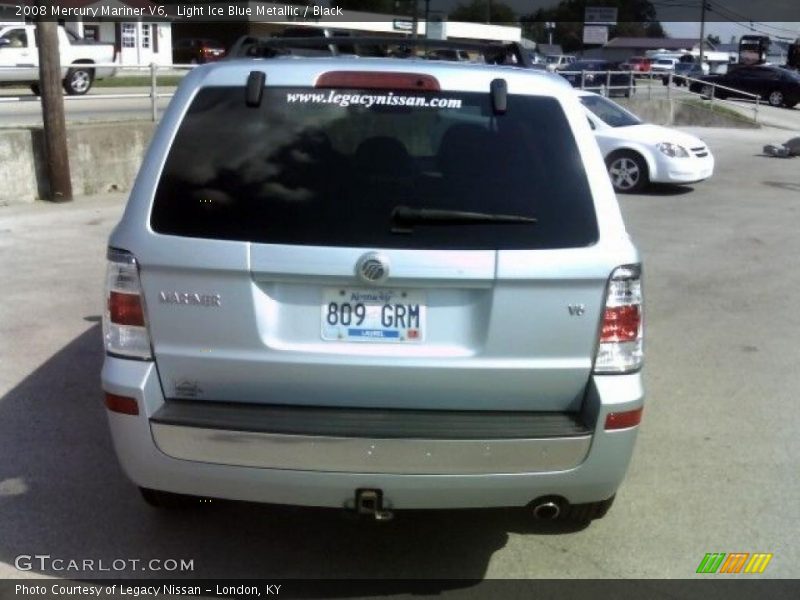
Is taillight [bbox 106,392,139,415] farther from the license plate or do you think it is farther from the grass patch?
the grass patch

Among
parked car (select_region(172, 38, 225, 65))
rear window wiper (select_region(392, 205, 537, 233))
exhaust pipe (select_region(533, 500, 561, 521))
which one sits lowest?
parked car (select_region(172, 38, 225, 65))

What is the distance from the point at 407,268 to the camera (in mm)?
3410

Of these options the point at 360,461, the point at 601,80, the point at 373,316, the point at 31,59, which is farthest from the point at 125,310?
the point at 601,80

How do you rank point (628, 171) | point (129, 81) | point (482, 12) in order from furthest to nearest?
point (482, 12), point (129, 81), point (628, 171)

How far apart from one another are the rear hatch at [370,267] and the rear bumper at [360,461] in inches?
6.0

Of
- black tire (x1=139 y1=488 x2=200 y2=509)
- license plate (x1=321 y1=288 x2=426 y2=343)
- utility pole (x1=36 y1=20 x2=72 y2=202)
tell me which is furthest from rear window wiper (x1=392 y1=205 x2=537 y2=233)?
utility pole (x1=36 y1=20 x2=72 y2=202)

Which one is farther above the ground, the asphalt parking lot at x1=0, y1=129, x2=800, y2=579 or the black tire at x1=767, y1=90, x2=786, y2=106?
the asphalt parking lot at x1=0, y1=129, x2=800, y2=579

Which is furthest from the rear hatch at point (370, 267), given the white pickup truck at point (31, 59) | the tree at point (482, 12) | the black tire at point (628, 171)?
the tree at point (482, 12)

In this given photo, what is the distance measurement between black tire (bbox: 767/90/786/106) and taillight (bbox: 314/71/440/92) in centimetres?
4311

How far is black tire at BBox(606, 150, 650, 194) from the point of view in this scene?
15977mm

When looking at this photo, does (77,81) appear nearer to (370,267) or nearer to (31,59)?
(31,59)

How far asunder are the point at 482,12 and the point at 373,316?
59.0m

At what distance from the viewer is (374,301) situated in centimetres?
348

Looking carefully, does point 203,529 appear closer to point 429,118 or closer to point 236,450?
point 236,450
